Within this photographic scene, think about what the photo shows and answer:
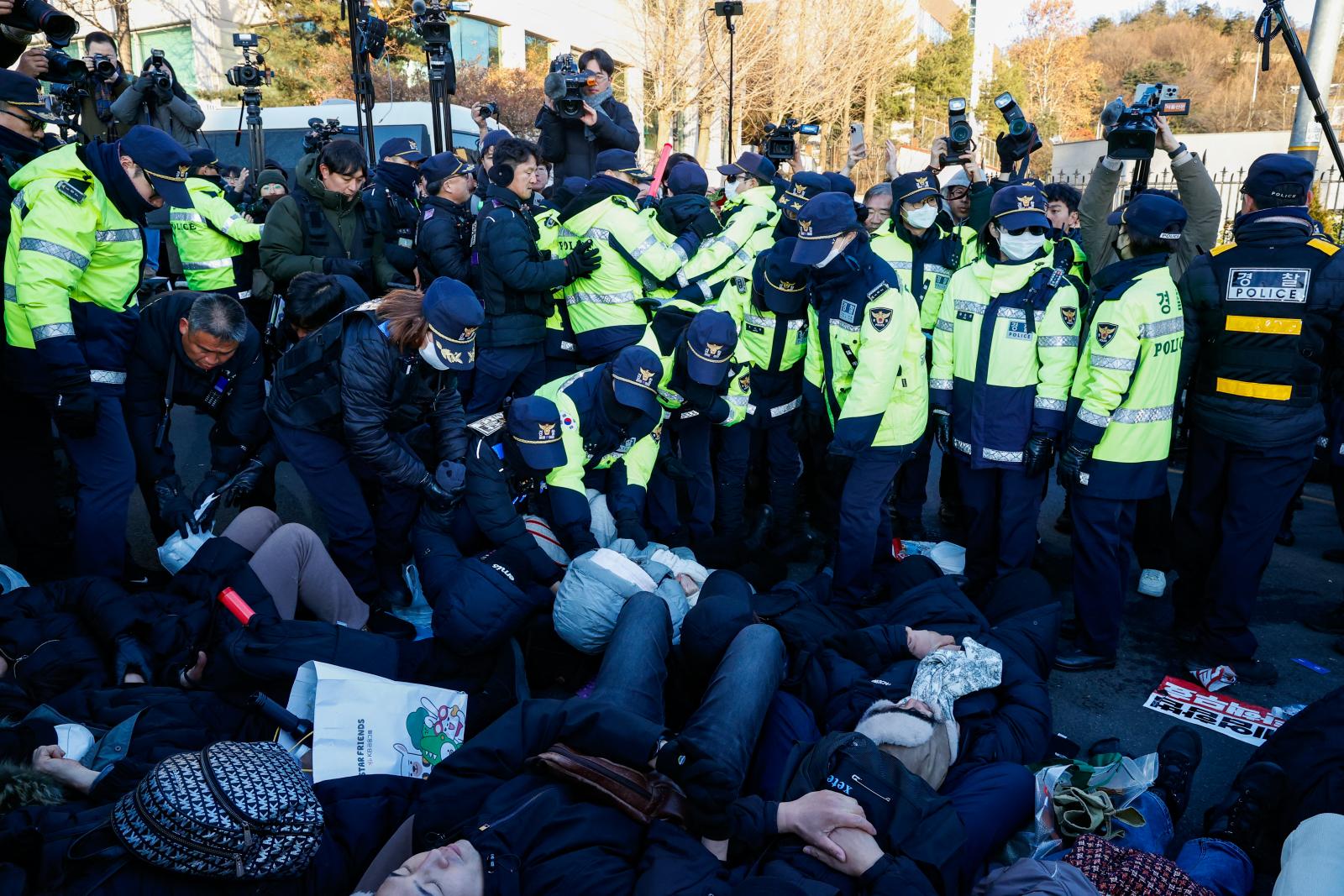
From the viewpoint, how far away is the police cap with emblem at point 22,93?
4.15 metres

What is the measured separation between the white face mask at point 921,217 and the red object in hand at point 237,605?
4.03 metres

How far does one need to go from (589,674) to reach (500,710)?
51 cm

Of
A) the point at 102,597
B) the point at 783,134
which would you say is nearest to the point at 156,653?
the point at 102,597

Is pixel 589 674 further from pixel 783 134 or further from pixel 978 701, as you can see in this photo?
pixel 783 134

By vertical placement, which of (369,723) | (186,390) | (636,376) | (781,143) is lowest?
(369,723)

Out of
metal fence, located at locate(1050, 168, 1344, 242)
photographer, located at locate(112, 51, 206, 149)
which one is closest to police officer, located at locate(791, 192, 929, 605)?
photographer, located at locate(112, 51, 206, 149)

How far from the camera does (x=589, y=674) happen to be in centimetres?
375

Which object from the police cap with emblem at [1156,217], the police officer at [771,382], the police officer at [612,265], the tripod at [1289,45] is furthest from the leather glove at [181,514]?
the tripod at [1289,45]

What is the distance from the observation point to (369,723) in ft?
9.68

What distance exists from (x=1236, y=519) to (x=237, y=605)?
4.13 m

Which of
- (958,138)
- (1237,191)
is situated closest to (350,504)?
(958,138)

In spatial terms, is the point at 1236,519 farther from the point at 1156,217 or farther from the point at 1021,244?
the point at 1021,244

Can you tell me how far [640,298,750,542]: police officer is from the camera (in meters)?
4.42

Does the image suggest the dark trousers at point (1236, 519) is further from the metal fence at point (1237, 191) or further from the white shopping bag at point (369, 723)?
the metal fence at point (1237, 191)
